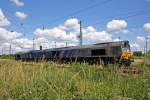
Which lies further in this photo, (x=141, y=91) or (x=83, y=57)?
(x=83, y=57)

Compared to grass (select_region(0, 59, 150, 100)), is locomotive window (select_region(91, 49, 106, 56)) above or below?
above

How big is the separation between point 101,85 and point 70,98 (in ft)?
3.64

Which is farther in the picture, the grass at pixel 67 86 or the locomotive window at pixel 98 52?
the locomotive window at pixel 98 52

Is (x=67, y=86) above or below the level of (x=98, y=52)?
below

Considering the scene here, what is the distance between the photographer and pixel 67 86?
5.89 meters

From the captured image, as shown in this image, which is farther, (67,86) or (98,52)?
(98,52)

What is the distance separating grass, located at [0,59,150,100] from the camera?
5.45 m

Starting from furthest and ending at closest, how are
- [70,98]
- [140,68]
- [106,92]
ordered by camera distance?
[140,68] < [106,92] < [70,98]

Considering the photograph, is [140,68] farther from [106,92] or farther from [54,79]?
[54,79]

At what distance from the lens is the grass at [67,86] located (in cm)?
545

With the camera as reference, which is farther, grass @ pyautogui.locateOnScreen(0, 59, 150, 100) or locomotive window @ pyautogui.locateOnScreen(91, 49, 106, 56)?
locomotive window @ pyautogui.locateOnScreen(91, 49, 106, 56)

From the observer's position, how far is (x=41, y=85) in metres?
5.96

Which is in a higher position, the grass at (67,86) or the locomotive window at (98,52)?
the locomotive window at (98,52)

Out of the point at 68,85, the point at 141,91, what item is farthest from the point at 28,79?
the point at 141,91
